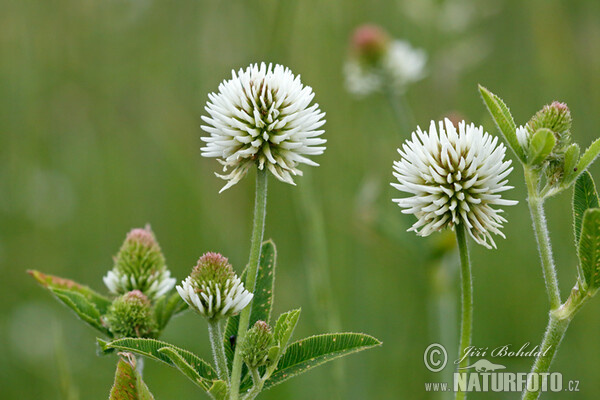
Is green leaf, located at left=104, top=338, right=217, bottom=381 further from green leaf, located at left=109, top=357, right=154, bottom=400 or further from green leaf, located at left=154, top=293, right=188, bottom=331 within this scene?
green leaf, located at left=154, top=293, right=188, bottom=331

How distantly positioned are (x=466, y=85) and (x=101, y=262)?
318 centimetres

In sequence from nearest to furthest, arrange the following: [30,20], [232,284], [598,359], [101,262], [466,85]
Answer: [232,284] → [598,359] → [101,262] → [30,20] → [466,85]

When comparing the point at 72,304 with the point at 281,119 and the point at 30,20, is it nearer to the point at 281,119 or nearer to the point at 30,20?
the point at 281,119

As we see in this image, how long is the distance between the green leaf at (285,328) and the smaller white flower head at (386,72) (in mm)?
2617

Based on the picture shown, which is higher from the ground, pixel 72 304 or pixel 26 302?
pixel 26 302

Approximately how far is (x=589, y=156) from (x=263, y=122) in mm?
686

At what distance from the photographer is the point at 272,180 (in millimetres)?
4098

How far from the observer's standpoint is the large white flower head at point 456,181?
1.35 meters

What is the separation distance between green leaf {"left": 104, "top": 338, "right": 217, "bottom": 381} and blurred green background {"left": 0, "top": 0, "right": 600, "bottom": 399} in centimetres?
164

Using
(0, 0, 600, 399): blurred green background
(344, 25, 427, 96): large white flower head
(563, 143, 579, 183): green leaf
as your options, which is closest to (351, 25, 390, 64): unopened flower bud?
(344, 25, 427, 96): large white flower head

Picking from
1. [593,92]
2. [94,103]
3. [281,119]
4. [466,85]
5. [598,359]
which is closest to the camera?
[281,119]

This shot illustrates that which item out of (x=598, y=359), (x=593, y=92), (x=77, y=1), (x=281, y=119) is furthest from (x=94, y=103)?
(x=281, y=119)

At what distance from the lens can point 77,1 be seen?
18.5 ft

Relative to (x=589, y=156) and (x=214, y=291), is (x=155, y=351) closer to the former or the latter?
(x=214, y=291)
